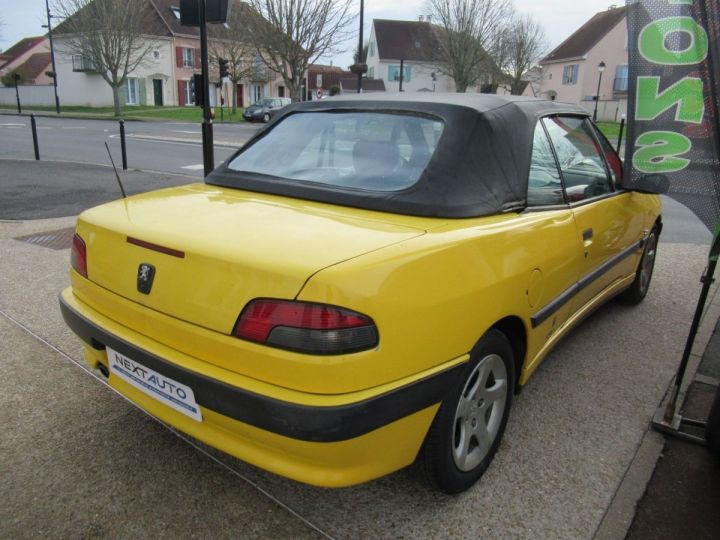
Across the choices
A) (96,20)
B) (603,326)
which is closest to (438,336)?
(603,326)

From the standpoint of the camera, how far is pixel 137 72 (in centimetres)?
5191

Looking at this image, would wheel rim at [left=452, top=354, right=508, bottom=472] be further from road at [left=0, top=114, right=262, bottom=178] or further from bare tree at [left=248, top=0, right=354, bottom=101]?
bare tree at [left=248, top=0, right=354, bottom=101]

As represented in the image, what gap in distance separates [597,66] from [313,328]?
5818 centimetres

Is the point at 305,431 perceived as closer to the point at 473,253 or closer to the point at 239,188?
the point at 473,253

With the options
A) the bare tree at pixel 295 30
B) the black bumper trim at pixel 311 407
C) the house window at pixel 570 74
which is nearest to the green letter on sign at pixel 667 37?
the black bumper trim at pixel 311 407

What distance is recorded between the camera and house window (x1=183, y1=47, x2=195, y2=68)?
54406mm

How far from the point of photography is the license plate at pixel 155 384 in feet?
6.81

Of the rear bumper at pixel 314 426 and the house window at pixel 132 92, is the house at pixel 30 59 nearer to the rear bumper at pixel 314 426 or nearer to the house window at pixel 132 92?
the house window at pixel 132 92

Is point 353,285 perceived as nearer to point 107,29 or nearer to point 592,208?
point 592,208

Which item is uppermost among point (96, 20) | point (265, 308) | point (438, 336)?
point (96, 20)

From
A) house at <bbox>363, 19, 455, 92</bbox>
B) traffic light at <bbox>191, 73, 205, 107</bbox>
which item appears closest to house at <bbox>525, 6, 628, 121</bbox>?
house at <bbox>363, 19, 455, 92</bbox>

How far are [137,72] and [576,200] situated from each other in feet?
183

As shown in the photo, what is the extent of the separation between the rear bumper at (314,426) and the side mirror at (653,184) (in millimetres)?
1735

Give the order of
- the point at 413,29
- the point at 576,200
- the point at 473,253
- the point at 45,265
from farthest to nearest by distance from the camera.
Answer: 1. the point at 413,29
2. the point at 45,265
3. the point at 576,200
4. the point at 473,253
